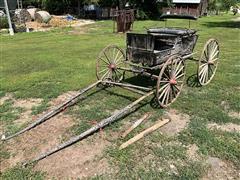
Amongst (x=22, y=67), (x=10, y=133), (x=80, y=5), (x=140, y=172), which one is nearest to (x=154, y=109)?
(x=140, y=172)

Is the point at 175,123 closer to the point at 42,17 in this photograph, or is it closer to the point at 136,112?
the point at 136,112

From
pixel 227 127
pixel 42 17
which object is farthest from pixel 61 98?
pixel 42 17

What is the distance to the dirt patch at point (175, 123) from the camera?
545cm

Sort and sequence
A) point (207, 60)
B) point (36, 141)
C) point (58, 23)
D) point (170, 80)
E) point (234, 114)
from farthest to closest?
1. point (58, 23)
2. point (207, 60)
3. point (170, 80)
4. point (234, 114)
5. point (36, 141)

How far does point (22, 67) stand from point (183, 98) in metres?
6.52

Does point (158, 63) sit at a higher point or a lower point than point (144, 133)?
higher

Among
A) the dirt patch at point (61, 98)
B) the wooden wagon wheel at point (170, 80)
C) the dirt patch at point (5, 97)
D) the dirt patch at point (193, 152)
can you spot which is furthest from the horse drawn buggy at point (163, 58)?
the dirt patch at point (5, 97)

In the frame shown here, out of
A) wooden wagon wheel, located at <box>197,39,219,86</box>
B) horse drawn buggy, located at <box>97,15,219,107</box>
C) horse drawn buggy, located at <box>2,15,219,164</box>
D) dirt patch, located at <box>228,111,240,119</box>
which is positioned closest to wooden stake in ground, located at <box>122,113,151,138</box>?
horse drawn buggy, located at <box>2,15,219,164</box>

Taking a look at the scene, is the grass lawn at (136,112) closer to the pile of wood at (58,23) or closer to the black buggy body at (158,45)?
the black buggy body at (158,45)

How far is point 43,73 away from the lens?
9547mm

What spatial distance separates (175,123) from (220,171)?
1643mm

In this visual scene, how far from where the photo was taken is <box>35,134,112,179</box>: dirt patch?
4268 mm

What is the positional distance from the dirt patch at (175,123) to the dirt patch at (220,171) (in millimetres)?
1029

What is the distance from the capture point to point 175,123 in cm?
578
